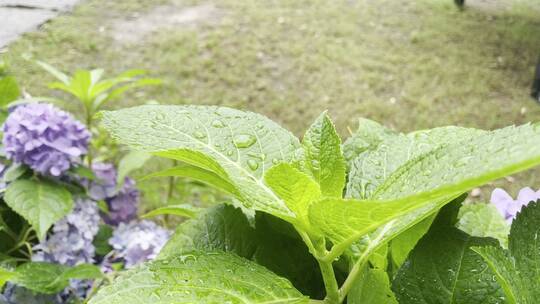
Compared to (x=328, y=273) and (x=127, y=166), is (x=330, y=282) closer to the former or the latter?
(x=328, y=273)

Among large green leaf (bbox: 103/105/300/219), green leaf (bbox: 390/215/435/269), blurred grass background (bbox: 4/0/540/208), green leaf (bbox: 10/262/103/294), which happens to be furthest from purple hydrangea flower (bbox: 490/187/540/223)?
blurred grass background (bbox: 4/0/540/208)

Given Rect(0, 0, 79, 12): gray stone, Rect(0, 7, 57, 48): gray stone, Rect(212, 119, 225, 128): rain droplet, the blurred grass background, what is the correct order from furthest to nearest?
Rect(0, 0, 79, 12): gray stone
Rect(0, 7, 57, 48): gray stone
the blurred grass background
Rect(212, 119, 225, 128): rain droplet

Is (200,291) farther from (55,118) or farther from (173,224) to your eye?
(173,224)

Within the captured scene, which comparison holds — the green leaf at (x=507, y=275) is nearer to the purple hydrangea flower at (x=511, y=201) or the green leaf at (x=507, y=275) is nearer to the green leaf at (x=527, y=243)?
the green leaf at (x=527, y=243)

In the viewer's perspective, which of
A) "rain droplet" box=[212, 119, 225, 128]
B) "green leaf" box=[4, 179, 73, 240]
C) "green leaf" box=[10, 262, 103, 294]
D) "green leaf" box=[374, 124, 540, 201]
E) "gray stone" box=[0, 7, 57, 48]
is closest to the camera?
"green leaf" box=[374, 124, 540, 201]

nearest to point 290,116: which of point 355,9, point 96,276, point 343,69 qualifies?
point 343,69

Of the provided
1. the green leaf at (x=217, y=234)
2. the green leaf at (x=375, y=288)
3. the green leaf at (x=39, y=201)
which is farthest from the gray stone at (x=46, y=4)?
the green leaf at (x=375, y=288)

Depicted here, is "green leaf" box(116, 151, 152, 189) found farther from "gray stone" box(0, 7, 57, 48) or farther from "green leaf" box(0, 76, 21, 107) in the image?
"gray stone" box(0, 7, 57, 48)
